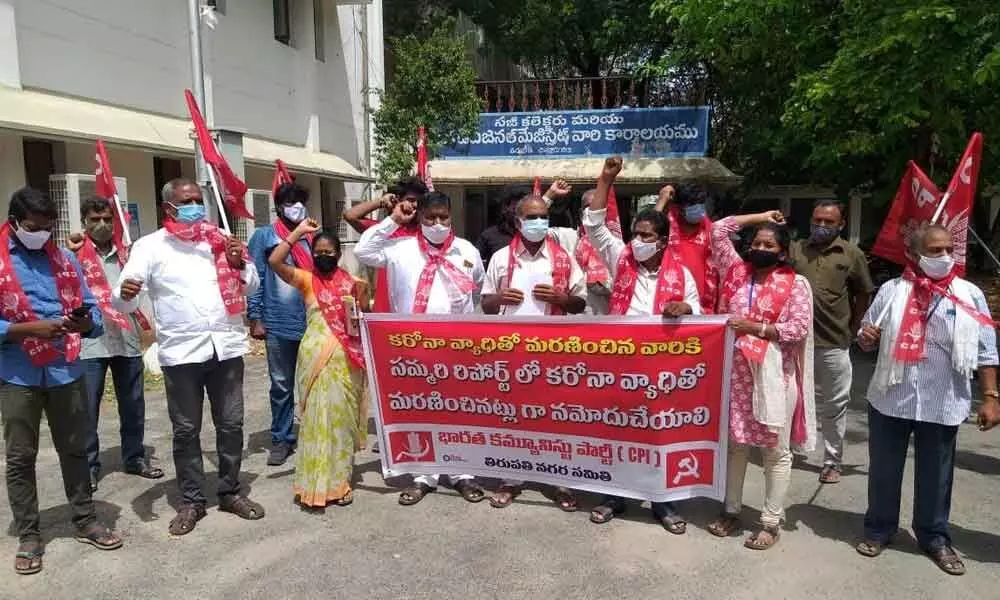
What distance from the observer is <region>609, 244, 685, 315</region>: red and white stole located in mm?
3766

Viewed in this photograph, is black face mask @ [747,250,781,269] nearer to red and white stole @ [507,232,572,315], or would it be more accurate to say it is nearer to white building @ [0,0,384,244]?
red and white stole @ [507,232,572,315]

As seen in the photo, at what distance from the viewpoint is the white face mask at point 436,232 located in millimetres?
4145

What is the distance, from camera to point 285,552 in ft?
11.8

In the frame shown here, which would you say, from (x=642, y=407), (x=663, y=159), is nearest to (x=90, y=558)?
(x=642, y=407)

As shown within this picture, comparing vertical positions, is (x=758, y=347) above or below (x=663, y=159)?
below

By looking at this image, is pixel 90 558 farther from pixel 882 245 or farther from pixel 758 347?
pixel 882 245

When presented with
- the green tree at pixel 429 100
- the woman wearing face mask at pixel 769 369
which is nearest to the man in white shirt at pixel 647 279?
the woman wearing face mask at pixel 769 369

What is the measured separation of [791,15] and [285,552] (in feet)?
25.6

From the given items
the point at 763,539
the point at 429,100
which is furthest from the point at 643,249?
the point at 429,100

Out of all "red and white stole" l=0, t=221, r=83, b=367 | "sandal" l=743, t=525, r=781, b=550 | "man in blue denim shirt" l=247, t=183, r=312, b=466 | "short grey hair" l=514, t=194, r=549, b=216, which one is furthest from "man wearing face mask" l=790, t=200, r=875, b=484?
"red and white stole" l=0, t=221, r=83, b=367

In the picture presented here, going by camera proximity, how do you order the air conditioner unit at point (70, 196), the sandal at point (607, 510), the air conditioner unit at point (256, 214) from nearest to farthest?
the sandal at point (607, 510), the air conditioner unit at point (70, 196), the air conditioner unit at point (256, 214)

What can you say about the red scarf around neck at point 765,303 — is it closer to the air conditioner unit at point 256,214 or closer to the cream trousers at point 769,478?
the cream trousers at point 769,478

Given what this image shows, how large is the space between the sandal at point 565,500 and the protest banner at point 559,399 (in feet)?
0.44

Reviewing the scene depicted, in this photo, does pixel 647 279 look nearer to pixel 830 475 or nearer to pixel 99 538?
pixel 830 475
